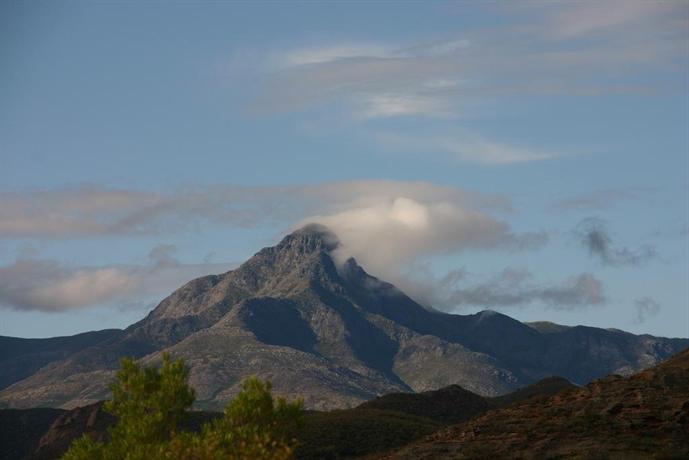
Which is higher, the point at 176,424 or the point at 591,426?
Result: the point at 176,424

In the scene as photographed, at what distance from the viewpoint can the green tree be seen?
90625 millimetres

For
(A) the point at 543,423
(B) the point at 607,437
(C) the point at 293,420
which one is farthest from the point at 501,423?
(C) the point at 293,420

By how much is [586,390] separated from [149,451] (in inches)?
2843

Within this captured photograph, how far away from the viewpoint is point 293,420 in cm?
10744

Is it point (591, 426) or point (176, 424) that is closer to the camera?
point (176, 424)

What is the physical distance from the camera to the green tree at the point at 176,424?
90.6 m

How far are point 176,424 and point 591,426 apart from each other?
1930 inches

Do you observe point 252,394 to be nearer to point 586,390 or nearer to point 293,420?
point 293,420

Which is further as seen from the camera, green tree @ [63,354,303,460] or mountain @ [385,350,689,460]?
mountain @ [385,350,689,460]

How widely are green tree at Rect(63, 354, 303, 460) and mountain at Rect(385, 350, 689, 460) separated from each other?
29.5 meters

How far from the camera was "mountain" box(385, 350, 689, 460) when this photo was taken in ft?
391

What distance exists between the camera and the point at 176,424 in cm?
10706

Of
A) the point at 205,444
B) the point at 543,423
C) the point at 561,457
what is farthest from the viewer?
the point at 543,423

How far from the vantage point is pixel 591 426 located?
12862 centimetres
